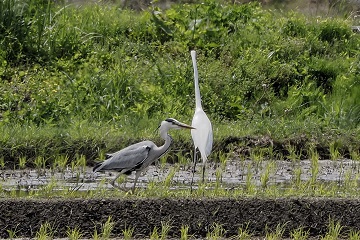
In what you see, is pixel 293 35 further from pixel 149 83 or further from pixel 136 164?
pixel 136 164

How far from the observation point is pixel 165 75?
484 inches

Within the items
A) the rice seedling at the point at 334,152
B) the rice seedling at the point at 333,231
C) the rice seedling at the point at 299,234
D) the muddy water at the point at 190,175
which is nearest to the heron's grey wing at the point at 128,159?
the muddy water at the point at 190,175

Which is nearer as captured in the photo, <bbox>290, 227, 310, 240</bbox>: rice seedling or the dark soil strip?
<bbox>290, 227, 310, 240</bbox>: rice seedling

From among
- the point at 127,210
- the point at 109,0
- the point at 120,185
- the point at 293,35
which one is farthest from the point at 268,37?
the point at 127,210

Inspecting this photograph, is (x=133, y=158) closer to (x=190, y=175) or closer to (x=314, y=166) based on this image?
(x=190, y=175)

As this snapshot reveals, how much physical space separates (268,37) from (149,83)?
6.39 ft

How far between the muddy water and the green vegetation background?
19.2 inches

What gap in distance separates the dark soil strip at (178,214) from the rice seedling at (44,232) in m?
→ 0.06

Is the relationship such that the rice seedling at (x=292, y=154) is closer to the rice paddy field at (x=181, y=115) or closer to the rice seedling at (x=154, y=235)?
the rice paddy field at (x=181, y=115)

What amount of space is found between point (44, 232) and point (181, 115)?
5256mm

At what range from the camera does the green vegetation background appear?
1073 centimetres

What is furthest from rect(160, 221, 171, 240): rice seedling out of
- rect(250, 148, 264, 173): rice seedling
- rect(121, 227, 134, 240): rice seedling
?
rect(250, 148, 264, 173): rice seedling

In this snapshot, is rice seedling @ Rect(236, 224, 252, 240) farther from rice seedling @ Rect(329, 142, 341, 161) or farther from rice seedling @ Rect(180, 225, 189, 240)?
rice seedling @ Rect(329, 142, 341, 161)

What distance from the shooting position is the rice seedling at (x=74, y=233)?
21.1 feet
